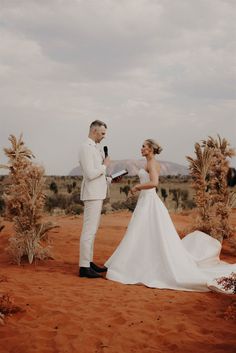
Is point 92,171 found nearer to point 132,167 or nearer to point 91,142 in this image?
point 91,142

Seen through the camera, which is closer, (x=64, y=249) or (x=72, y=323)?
(x=72, y=323)

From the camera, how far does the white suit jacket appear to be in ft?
25.9

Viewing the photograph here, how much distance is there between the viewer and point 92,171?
25.8ft

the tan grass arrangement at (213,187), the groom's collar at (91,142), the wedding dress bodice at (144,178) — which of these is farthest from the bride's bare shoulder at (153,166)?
the tan grass arrangement at (213,187)

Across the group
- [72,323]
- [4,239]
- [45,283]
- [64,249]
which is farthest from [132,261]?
[4,239]

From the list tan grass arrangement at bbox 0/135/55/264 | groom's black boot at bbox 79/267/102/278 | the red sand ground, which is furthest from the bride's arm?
tan grass arrangement at bbox 0/135/55/264

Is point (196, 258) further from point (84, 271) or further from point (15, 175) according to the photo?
point (15, 175)

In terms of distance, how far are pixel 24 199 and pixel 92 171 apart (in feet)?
7.78

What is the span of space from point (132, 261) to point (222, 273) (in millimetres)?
1485

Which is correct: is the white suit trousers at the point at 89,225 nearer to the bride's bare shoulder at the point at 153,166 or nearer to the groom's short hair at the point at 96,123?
the bride's bare shoulder at the point at 153,166

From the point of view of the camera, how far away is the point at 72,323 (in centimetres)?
560

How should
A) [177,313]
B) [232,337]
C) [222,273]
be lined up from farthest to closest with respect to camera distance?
[222,273], [177,313], [232,337]

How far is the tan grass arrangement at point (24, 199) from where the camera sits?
9.70 metres

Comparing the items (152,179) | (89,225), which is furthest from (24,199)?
(152,179)
